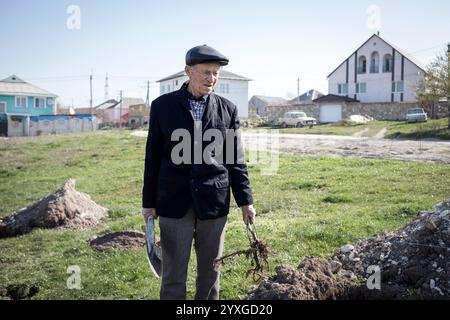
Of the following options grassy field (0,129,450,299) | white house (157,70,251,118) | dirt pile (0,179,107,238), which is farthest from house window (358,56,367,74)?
dirt pile (0,179,107,238)

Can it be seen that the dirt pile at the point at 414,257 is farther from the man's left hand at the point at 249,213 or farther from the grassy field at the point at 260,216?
the man's left hand at the point at 249,213

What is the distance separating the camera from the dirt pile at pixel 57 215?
26.7 ft

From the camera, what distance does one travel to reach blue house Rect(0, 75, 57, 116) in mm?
57125

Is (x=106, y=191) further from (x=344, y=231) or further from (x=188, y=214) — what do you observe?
(x=188, y=214)

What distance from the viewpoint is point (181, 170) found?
345 centimetres

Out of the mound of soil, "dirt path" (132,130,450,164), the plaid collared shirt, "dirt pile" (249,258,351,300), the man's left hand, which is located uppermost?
the plaid collared shirt

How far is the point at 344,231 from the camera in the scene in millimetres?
6316

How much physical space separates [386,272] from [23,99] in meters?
62.2

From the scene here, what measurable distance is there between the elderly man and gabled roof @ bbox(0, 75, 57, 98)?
6075 centimetres

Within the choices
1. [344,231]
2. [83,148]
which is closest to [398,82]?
[83,148]

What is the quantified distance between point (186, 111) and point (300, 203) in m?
5.91

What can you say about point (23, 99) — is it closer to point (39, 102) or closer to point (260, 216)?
point (39, 102)

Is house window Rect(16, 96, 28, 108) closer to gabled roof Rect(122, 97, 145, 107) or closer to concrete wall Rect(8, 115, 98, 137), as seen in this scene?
concrete wall Rect(8, 115, 98, 137)

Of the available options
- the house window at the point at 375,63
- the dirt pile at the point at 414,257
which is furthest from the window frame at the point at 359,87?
the dirt pile at the point at 414,257
